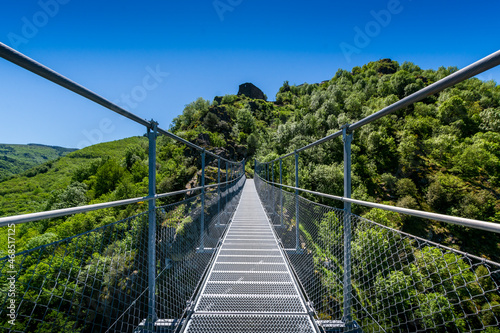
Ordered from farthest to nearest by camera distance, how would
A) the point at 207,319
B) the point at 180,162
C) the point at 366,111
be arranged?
the point at 366,111 < the point at 180,162 < the point at 207,319

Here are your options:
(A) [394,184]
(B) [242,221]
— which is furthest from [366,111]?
(B) [242,221]

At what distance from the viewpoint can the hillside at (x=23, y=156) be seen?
2248 inches

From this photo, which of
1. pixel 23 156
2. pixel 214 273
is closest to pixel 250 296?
pixel 214 273

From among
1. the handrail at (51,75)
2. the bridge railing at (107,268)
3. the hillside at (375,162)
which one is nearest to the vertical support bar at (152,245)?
the bridge railing at (107,268)

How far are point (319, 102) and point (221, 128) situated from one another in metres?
18.9

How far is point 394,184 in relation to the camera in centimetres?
2919

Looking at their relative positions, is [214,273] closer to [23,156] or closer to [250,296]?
[250,296]

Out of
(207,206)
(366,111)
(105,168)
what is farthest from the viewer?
(105,168)

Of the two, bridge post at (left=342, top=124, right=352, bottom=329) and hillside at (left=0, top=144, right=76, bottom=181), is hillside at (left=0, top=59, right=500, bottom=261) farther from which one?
bridge post at (left=342, top=124, right=352, bottom=329)

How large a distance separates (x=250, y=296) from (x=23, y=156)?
103543mm

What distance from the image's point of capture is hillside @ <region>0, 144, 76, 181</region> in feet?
187

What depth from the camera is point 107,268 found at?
1418 millimetres

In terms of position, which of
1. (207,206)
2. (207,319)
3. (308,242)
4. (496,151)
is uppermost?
(496,151)

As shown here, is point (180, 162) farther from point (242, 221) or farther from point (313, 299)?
point (313, 299)
